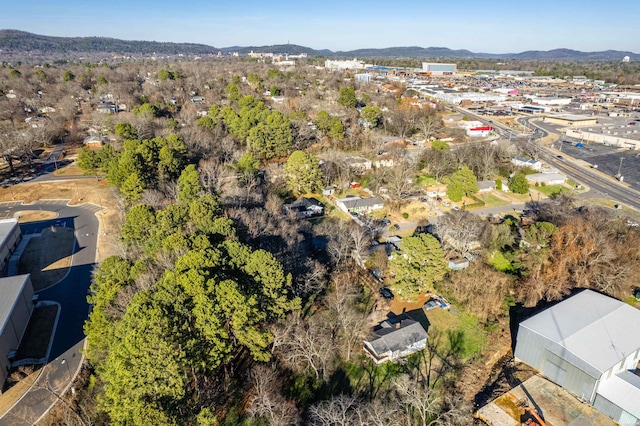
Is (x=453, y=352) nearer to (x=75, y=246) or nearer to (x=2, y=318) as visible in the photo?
(x=2, y=318)

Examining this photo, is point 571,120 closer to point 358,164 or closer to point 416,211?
point 358,164

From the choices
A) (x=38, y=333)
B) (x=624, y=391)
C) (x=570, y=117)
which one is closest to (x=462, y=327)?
(x=624, y=391)

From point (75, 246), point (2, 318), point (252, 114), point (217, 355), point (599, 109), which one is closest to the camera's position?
point (217, 355)

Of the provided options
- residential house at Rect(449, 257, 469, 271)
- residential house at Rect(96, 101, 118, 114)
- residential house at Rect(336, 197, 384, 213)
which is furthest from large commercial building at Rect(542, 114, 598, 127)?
residential house at Rect(96, 101, 118, 114)

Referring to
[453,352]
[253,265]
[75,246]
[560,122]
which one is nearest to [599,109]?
[560,122]

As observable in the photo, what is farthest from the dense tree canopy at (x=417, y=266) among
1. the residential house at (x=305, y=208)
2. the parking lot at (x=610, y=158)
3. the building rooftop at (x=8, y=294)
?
the parking lot at (x=610, y=158)

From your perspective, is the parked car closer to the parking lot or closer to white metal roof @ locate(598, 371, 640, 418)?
white metal roof @ locate(598, 371, 640, 418)

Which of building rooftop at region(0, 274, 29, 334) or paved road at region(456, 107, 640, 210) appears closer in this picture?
building rooftop at region(0, 274, 29, 334)
